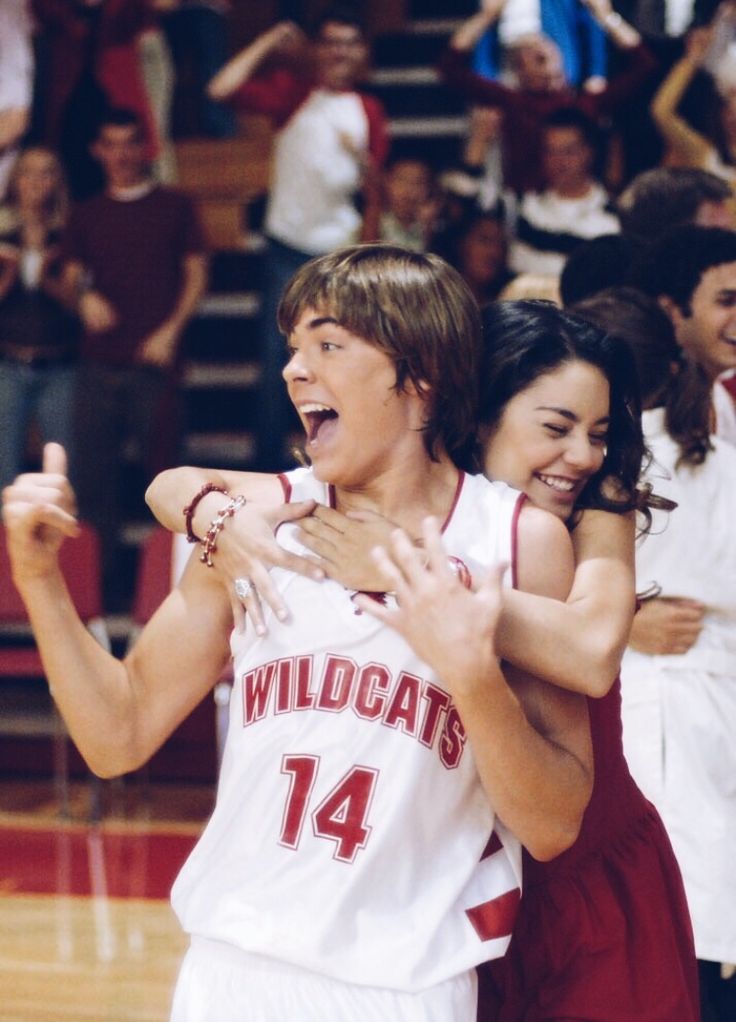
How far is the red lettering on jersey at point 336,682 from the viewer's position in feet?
6.15

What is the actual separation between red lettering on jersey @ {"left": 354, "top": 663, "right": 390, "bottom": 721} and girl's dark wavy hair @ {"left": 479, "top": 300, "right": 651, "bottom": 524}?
1.43 feet

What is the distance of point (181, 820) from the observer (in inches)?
248

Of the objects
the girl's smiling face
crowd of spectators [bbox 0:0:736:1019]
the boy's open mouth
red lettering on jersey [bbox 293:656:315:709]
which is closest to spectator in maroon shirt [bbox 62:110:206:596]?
crowd of spectators [bbox 0:0:736:1019]

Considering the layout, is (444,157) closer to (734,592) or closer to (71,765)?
(71,765)

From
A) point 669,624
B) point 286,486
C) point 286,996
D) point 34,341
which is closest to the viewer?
point 286,996

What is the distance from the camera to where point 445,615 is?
1.73 metres

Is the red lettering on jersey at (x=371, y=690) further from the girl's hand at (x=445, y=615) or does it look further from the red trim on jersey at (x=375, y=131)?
the red trim on jersey at (x=375, y=131)

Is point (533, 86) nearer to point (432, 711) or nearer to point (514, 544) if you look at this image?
point (514, 544)

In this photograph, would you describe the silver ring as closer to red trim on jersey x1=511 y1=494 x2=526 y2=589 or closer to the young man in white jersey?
the young man in white jersey

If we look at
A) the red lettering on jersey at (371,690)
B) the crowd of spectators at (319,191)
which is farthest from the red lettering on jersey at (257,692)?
the crowd of spectators at (319,191)

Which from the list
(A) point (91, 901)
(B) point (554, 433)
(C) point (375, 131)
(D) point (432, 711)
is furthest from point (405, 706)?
(C) point (375, 131)

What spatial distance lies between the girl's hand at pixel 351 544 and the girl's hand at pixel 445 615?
4.4 inches

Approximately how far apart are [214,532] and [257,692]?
219 millimetres

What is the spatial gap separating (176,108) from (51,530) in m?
7.77
